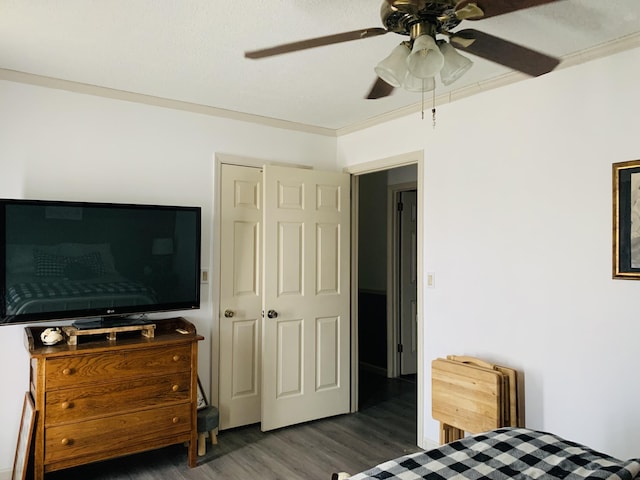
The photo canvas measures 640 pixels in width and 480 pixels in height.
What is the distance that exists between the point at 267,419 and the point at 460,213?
6.86 ft

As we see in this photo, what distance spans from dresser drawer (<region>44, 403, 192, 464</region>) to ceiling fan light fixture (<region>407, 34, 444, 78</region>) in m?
2.46

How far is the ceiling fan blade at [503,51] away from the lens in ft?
5.35

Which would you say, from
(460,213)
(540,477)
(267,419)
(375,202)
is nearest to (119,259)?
(267,419)

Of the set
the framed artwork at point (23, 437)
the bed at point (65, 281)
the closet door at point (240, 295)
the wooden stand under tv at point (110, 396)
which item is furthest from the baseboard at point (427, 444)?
the framed artwork at point (23, 437)

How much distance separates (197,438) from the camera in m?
3.21

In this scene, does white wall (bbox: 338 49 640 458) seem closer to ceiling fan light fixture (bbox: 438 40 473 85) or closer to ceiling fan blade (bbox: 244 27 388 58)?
ceiling fan light fixture (bbox: 438 40 473 85)

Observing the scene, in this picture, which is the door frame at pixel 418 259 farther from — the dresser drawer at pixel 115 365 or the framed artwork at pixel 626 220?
the dresser drawer at pixel 115 365

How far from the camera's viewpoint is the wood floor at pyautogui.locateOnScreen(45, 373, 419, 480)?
9.63ft

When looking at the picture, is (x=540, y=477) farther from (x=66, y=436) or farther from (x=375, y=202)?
(x=375, y=202)

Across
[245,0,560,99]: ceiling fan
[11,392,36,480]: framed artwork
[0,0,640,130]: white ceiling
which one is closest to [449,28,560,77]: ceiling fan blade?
[245,0,560,99]: ceiling fan

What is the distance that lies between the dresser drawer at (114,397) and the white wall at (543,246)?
172 cm

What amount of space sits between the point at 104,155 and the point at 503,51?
2537 millimetres

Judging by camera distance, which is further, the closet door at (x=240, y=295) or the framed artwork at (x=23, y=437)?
the closet door at (x=240, y=295)

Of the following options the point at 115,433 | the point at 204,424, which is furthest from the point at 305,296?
the point at 115,433
